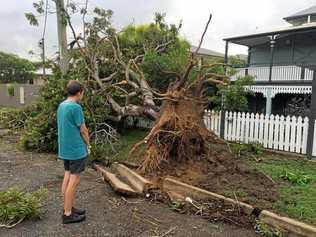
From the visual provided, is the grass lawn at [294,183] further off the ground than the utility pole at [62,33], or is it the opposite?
the utility pole at [62,33]

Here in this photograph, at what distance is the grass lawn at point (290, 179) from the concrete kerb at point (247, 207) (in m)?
0.20

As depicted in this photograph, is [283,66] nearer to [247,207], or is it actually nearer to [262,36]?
[262,36]

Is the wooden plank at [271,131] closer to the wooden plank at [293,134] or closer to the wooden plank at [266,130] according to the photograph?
the wooden plank at [266,130]

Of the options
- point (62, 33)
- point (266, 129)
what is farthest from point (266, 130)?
point (62, 33)

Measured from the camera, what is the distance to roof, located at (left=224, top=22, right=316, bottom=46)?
16.9m

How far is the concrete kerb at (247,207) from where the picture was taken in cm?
357

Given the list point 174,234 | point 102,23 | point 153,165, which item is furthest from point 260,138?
point 102,23

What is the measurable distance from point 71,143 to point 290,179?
12.3 ft

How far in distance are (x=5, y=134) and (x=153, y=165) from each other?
325 inches

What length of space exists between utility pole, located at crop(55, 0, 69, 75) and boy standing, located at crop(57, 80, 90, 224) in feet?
27.6

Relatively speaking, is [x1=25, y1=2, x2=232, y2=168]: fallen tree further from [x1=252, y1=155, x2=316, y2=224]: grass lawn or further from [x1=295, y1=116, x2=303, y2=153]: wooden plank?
[x1=295, y1=116, x2=303, y2=153]: wooden plank

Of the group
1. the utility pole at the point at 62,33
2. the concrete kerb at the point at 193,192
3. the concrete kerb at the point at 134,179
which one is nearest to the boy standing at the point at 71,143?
the concrete kerb at the point at 134,179

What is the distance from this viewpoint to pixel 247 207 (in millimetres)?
4215

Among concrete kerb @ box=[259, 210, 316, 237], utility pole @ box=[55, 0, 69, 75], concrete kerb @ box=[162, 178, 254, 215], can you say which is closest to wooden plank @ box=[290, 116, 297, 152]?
concrete kerb @ box=[162, 178, 254, 215]
